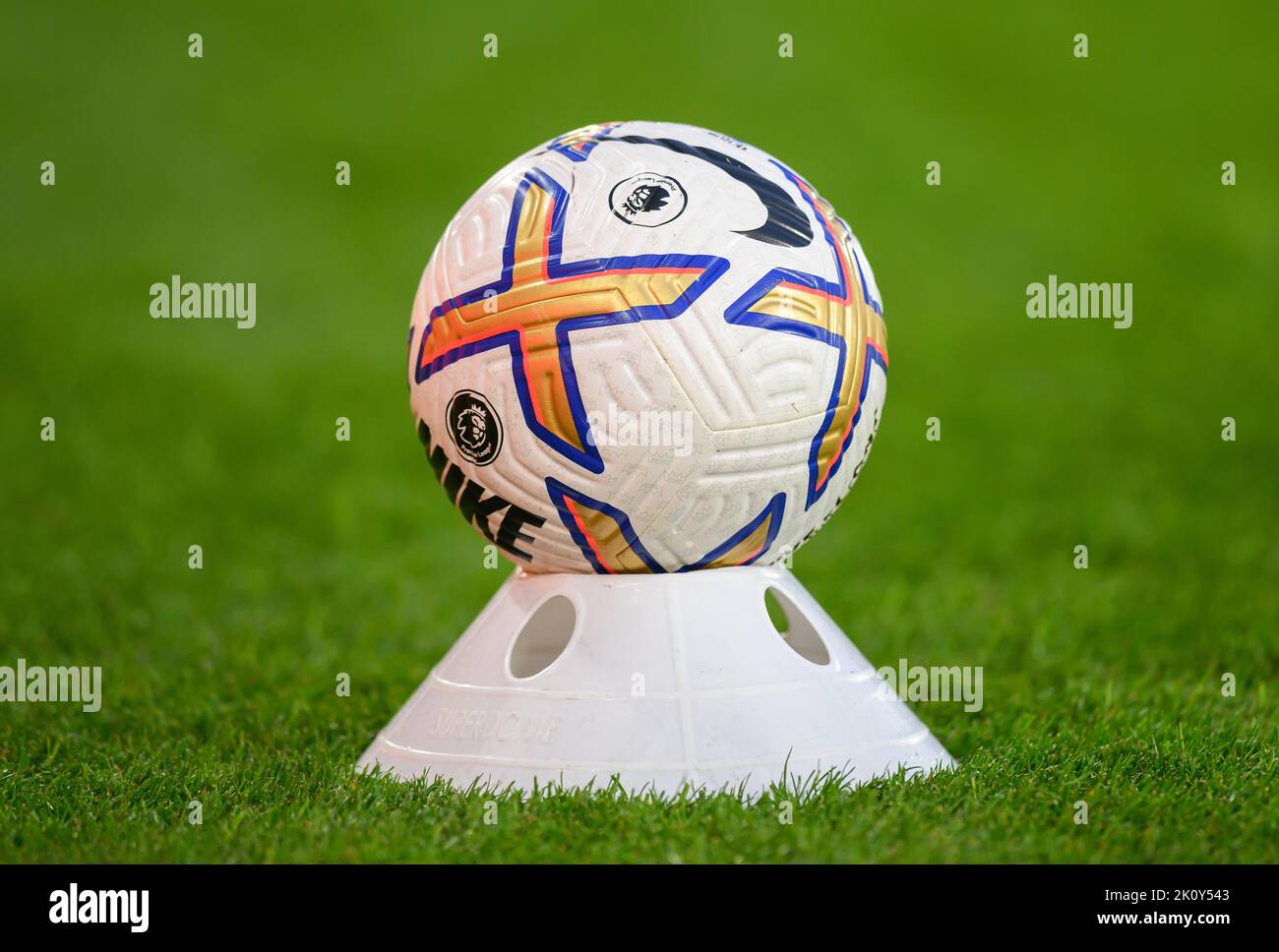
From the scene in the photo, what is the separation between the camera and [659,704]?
4.06 m

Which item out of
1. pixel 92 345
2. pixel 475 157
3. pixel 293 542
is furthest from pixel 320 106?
pixel 293 542

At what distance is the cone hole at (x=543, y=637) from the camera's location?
4.68 metres

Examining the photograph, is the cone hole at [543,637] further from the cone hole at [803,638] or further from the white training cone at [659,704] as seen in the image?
the cone hole at [803,638]

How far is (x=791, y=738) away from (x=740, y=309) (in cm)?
120

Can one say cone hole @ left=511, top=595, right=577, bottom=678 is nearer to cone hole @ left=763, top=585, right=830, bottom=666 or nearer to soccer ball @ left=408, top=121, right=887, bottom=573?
soccer ball @ left=408, top=121, right=887, bottom=573

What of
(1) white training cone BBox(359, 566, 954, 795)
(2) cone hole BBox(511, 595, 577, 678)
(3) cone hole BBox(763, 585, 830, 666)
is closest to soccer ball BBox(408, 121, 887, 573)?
(1) white training cone BBox(359, 566, 954, 795)

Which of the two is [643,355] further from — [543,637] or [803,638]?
[803,638]

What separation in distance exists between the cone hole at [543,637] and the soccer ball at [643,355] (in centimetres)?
44

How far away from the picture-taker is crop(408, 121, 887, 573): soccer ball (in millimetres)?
3982

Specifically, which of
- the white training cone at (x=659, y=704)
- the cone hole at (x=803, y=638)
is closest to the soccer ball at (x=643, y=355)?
Result: the white training cone at (x=659, y=704)

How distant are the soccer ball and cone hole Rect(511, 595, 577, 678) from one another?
17.4 inches

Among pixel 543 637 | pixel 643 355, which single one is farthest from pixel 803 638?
pixel 643 355

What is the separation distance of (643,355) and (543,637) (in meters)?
1.19

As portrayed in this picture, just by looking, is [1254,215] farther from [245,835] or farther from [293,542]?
[245,835]
